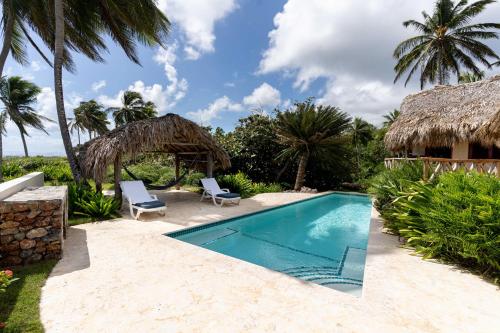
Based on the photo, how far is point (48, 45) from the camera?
10805mm

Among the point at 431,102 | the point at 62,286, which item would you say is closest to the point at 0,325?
the point at 62,286

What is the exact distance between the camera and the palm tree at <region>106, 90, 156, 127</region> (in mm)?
28328

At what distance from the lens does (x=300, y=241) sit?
5965 millimetres

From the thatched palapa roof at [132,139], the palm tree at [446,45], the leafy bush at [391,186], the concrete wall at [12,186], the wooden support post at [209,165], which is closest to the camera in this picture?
the concrete wall at [12,186]

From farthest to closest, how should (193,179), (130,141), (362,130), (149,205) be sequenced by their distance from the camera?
(362,130) < (193,179) < (130,141) < (149,205)

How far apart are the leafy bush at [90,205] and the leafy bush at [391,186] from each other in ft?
22.1

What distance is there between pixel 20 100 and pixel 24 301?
24.3 metres

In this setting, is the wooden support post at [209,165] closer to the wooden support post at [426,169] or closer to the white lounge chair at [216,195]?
the white lounge chair at [216,195]

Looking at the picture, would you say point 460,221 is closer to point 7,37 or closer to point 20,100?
point 7,37

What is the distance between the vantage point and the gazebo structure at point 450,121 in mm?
9680

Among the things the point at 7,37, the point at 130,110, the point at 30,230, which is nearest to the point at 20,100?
the point at 130,110

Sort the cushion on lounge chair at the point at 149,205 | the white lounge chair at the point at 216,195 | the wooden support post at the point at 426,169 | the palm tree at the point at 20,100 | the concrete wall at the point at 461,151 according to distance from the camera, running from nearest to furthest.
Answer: the wooden support post at the point at 426,169
the cushion on lounge chair at the point at 149,205
the white lounge chair at the point at 216,195
the concrete wall at the point at 461,151
the palm tree at the point at 20,100

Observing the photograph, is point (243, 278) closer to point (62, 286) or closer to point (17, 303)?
point (62, 286)

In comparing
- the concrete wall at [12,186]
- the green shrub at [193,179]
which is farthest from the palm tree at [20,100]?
the concrete wall at [12,186]
